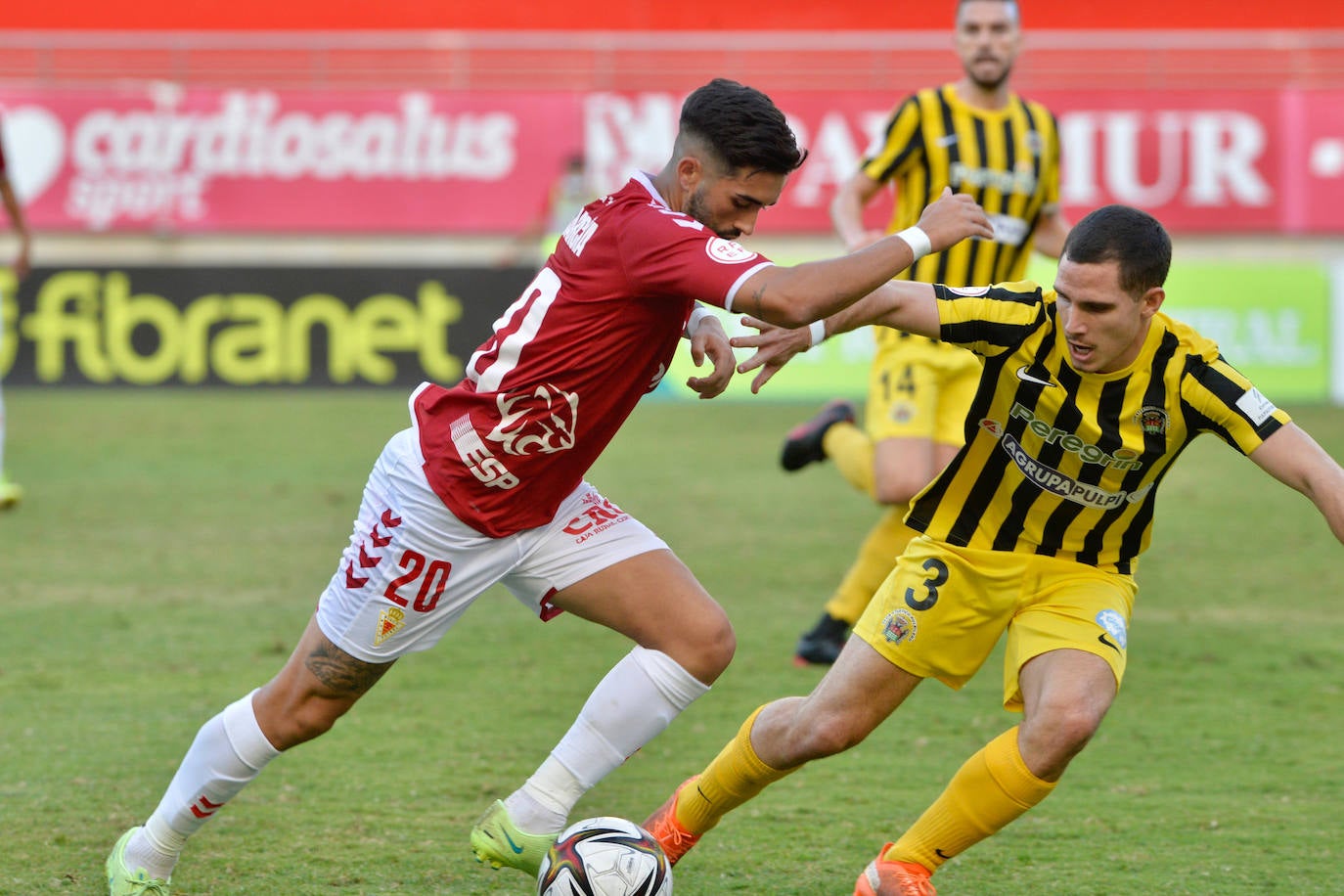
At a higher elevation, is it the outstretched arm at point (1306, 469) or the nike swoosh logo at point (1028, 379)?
the nike swoosh logo at point (1028, 379)

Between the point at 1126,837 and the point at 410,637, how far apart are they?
1952mm

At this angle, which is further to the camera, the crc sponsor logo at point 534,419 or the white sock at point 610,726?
the white sock at point 610,726

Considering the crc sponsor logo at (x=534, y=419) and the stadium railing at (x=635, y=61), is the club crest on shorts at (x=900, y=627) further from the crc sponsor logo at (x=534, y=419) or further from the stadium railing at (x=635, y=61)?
the stadium railing at (x=635, y=61)

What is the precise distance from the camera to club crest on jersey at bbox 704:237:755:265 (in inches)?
136

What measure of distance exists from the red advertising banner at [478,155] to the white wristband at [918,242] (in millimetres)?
13522

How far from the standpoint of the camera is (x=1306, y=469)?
3543mm

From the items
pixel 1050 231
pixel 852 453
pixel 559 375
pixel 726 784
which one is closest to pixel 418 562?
pixel 559 375

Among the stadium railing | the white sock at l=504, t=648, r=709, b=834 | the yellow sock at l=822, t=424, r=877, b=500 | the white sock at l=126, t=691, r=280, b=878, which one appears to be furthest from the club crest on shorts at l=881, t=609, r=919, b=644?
the stadium railing

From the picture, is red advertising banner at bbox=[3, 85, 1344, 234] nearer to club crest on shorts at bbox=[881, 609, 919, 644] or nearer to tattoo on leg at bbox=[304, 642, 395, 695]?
club crest on shorts at bbox=[881, 609, 919, 644]

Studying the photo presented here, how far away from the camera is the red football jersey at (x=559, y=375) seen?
3678 mm

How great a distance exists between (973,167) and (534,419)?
3286 millimetres
